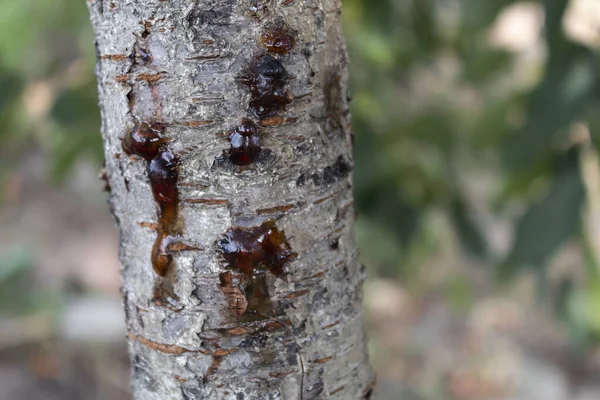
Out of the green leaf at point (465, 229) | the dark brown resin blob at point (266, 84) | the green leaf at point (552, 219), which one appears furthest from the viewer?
the green leaf at point (465, 229)

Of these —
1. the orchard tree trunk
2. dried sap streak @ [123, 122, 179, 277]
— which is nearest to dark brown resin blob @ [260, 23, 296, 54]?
the orchard tree trunk

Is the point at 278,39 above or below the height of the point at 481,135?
below

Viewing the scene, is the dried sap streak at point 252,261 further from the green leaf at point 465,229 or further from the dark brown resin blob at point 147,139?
the green leaf at point 465,229

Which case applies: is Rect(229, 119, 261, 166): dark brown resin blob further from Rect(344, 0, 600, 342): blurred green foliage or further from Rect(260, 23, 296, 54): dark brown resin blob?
Rect(344, 0, 600, 342): blurred green foliage

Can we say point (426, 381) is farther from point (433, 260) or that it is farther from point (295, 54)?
point (295, 54)

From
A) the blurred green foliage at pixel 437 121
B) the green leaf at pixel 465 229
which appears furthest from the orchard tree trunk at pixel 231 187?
the green leaf at pixel 465 229

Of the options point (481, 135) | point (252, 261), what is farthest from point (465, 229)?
point (252, 261)

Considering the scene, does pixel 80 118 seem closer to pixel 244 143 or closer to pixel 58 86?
pixel 58 86
